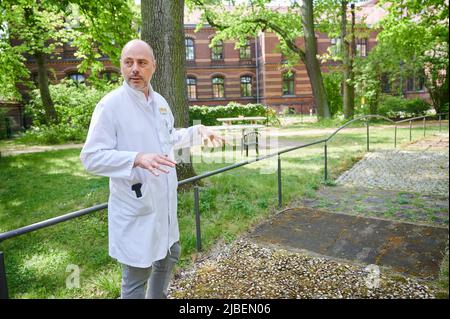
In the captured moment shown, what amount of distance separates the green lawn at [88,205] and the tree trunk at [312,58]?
11.9m

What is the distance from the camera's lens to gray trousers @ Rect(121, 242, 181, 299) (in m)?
2.28

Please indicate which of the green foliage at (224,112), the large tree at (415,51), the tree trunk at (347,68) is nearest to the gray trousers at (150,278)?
the large tree at (415,51)

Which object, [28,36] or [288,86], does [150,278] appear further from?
[288,86]

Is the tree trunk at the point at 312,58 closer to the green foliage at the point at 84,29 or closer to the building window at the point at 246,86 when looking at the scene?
the green foliage at the point at 84,29

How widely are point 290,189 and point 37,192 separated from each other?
16.0 ft

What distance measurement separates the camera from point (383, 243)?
13.3 ft

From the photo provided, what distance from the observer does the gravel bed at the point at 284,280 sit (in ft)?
10.1

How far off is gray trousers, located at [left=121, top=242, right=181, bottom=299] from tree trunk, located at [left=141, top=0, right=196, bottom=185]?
141 inches

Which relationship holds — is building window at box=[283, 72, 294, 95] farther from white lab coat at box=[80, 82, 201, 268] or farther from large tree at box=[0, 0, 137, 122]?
white lab coat at box=[80, 82, 201, 268]

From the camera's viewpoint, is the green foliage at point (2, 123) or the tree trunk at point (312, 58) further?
the tree trunk at point (312, 58)

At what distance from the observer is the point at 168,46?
18.4 ft

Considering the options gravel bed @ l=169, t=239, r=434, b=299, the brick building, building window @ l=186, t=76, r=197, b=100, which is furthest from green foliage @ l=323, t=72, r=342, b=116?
gravel bed @ l=169, t=239, r=434, b=299

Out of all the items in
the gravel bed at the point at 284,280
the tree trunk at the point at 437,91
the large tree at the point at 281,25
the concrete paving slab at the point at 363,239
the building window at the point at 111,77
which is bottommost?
the gravel bed at the point at 284,280

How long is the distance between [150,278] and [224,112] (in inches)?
821
